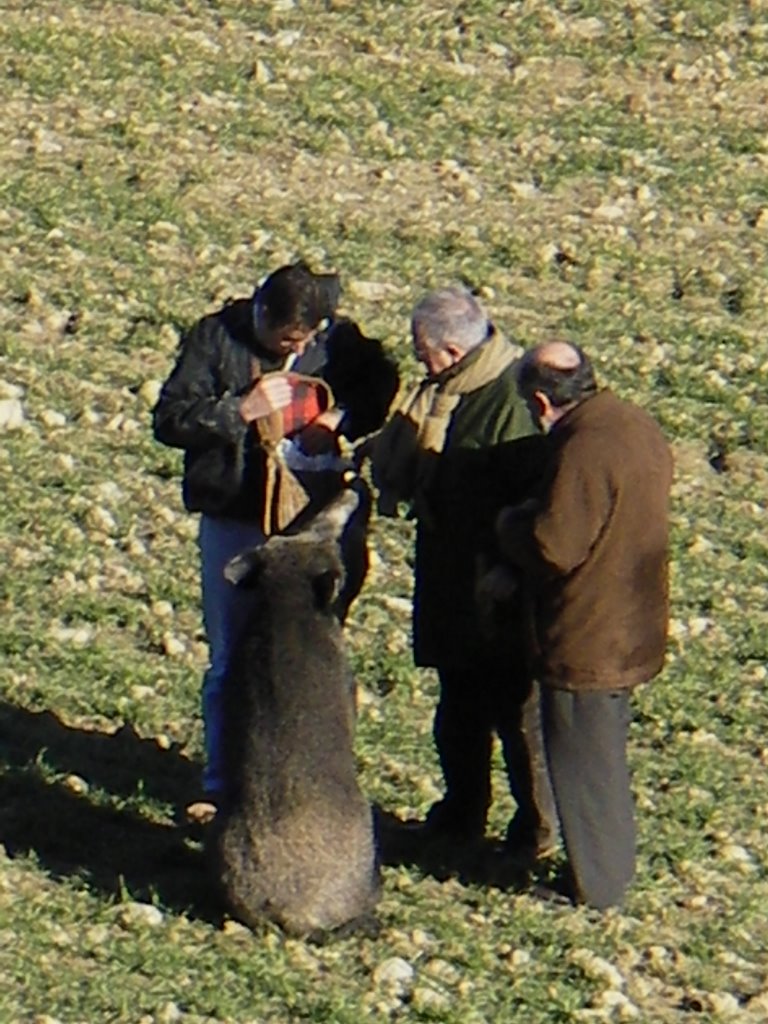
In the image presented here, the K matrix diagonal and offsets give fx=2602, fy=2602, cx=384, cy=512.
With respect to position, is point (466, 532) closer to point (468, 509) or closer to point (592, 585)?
point (468, 509)

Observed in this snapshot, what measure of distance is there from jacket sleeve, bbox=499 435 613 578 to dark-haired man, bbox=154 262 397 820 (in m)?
0.74

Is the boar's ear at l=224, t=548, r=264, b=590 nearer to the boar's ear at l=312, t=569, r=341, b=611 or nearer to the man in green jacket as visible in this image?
the boar's ear at l=312, t=569, r=341, b=611

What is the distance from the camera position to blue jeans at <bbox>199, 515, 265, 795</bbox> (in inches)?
325

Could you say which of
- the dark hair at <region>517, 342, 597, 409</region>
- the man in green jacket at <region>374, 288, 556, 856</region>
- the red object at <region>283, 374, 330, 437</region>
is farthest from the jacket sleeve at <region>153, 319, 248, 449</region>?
the dark hair at <region>517, 342, 597, 409</region>

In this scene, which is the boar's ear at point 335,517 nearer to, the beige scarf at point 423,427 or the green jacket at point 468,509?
the beige scarf at point 423,427

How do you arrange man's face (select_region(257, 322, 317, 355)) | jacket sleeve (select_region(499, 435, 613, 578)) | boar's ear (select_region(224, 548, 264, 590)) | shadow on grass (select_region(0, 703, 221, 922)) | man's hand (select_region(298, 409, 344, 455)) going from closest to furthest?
jacket sleeve (select_region(499, 435, 613, 578)), boar's ear (select_region(224, 548, 264, 590)), man's face (select_region(257, 322, 317, 355)), man's hand (select_region(298, 409, 344, 455)), shadow on grass (select_region(0, 703, 221, 922))

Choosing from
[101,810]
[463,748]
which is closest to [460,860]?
[463,748]

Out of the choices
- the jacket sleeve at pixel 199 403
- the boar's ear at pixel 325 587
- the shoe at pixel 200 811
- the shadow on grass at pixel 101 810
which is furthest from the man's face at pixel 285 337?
the shadow on grass at pixel 101 810

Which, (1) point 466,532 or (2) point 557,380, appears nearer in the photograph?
(2) point 557,380

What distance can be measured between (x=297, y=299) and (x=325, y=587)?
88cm

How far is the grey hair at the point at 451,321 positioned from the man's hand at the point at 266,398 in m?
0.45

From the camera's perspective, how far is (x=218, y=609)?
8.38 m

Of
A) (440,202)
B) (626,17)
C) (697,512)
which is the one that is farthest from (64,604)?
(626,17)

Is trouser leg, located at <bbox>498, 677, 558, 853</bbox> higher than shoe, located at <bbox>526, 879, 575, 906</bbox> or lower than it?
higher
